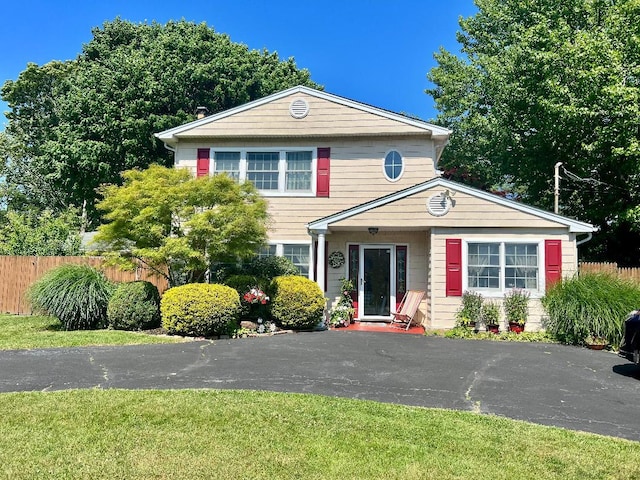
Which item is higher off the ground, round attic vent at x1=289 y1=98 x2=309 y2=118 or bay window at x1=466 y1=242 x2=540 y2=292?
round attic vent at x1=289 y1=98 x2=309 y2=118

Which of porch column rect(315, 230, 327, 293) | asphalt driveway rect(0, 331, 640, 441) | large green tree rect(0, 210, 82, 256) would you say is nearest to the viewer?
asphalt driveway rect(0, 331, 640, 441)

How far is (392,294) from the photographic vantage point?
1220cm

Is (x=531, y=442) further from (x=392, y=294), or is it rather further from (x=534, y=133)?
(x=534, y=133)

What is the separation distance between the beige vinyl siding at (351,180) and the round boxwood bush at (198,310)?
11.8 feet

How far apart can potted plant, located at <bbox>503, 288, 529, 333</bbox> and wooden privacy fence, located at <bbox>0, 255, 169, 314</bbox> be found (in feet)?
31.2

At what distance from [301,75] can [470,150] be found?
10.6m

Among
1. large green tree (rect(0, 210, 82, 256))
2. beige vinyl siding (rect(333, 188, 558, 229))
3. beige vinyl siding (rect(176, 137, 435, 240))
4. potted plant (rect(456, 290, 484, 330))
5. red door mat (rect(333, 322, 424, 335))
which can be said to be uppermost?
beige vinyl siding (rect(176, 137, 435, 240))

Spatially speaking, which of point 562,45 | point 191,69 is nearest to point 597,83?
point 562,45

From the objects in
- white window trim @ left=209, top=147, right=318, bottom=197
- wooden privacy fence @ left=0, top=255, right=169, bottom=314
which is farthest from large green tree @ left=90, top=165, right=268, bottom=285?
wooden privacy fence @ left=0, top=255, right=169, bottom=314

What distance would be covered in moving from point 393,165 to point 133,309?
26.2 ft

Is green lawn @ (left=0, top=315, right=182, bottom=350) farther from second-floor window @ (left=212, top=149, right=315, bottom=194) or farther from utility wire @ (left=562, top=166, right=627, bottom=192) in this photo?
utility wire @ (left=562, top=166, right=627, bottom=192)

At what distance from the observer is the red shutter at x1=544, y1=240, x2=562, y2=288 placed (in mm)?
10312

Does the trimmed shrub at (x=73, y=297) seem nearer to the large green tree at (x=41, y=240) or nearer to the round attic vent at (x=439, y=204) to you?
the large green tree at (x=41, y=240)

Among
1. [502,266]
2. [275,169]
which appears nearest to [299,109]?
[275,169]
